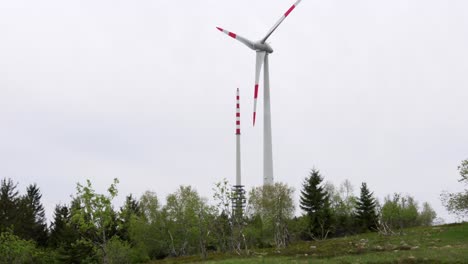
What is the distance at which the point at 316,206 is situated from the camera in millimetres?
80812

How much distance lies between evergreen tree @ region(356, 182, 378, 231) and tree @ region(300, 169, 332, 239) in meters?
9.57

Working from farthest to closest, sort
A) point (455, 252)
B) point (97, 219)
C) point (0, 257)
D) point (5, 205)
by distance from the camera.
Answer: point (5, 205)
point (0, 257)
point (97, 219)
point (455, 252)

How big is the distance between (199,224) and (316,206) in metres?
24.7

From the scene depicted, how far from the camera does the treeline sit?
63.8 metres

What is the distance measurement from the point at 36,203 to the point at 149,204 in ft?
111

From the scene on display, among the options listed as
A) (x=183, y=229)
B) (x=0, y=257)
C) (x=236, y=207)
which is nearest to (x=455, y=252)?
(x=236, y=207)

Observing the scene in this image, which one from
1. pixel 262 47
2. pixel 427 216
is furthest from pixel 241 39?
pixel 427 216

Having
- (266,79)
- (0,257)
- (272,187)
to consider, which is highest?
(266,79)

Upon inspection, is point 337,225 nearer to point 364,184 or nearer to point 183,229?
point 364,184

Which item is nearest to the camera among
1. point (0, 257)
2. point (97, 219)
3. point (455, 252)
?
point (455, 252)

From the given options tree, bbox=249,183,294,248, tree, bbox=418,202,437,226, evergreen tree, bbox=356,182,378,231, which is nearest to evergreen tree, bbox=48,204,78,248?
tree, bbox=249,183,294,248

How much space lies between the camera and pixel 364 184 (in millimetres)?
89375

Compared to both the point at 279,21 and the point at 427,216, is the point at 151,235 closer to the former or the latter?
the point at 279,21

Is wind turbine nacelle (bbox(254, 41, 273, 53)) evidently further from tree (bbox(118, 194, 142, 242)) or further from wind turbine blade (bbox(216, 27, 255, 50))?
tree (bbox(118, 194, 142, 242))
